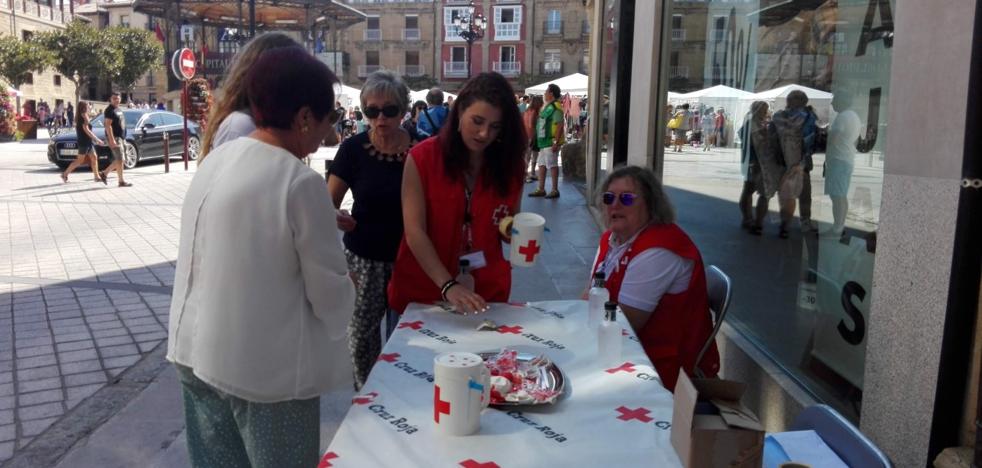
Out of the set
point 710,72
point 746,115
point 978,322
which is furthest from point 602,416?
point 710,72

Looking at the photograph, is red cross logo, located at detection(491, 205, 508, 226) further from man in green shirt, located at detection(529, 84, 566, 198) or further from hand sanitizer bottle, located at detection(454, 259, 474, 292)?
man in green shirt, located at detection(529, 84, 566, 198)

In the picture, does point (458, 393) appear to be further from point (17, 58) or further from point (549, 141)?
point (17, 58)

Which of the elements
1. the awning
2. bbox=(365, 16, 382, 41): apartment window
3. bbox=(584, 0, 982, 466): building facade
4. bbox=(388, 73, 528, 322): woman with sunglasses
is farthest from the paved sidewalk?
bbox=(365, 16, 382, 41): apartment window

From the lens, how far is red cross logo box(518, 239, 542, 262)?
243cm

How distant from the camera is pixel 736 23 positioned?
5.00 meters

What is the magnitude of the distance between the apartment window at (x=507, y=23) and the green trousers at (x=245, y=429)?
54.7m

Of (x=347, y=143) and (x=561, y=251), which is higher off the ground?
(x=347, y=143)

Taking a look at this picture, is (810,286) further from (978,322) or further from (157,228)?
(157,228)

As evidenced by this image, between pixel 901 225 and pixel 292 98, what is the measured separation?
1998mm

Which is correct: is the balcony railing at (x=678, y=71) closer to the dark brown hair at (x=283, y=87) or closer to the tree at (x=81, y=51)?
the dark brown hair at (x=283, y=87)

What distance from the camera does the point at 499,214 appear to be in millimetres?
2678

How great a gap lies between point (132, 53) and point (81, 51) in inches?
196

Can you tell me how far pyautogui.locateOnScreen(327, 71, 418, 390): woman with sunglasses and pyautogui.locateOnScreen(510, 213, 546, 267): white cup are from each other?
2.57 ft

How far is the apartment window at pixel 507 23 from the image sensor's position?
178 feet
